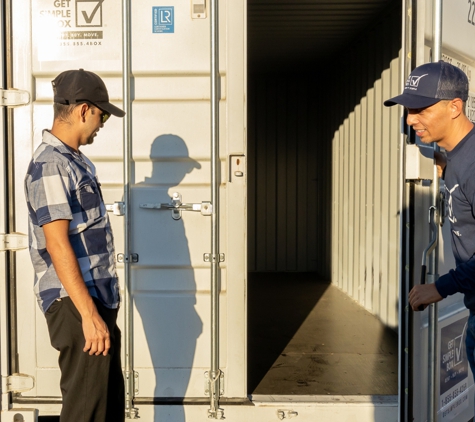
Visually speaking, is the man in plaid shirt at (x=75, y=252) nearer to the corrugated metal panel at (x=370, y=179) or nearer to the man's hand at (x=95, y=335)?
the man's hand at (x=95, y=335)

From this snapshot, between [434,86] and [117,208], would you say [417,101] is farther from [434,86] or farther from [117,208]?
[117,208]

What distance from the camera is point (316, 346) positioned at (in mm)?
4898

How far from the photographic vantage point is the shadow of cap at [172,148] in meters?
3.37

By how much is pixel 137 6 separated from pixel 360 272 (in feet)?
14.5

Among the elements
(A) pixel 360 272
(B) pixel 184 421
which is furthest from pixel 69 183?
(A) pixel 360 272

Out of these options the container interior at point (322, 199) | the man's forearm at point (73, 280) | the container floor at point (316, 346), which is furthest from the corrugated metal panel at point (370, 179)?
the man's forearm at point (73, 280)

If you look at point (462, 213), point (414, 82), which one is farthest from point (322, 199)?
point (462, 213)

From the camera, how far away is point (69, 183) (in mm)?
2295

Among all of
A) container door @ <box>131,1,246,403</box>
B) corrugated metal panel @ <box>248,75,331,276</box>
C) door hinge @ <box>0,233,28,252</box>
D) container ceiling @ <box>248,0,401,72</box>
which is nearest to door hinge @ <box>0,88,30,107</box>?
container door @ <box>131,1,246,403</box>

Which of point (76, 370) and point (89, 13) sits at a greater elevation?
point (89, 13)

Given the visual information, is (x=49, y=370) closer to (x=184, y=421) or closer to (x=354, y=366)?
(x=184, y=421)

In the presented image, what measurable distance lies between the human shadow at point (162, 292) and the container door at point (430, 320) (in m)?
1.22

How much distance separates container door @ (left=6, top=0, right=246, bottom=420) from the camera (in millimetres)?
3340

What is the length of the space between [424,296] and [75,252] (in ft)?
4.58
